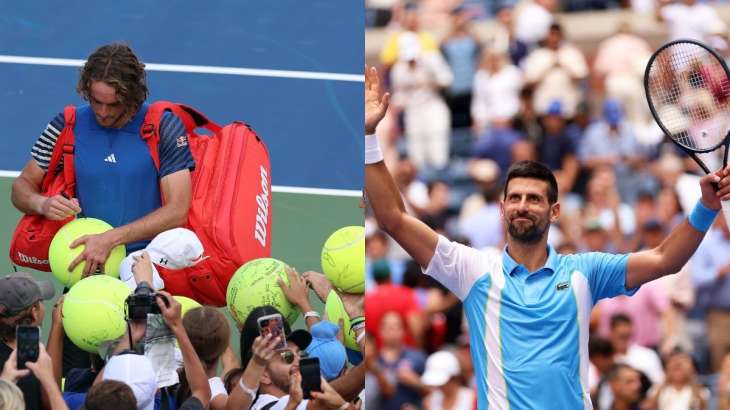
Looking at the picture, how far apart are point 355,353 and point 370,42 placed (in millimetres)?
7783

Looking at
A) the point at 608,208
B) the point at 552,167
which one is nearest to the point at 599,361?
the point at 608,208

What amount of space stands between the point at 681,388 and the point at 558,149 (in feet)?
9.32

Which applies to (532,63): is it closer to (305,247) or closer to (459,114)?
A: (459,114)

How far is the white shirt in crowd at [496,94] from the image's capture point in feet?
34.9

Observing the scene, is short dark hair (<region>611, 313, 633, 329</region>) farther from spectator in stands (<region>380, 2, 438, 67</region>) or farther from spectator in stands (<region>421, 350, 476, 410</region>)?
spectator in stands (<region>380, 2, 438, 67</region>)

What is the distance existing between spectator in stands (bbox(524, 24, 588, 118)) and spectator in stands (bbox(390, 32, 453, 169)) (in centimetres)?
76

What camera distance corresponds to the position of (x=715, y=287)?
8.59 meters

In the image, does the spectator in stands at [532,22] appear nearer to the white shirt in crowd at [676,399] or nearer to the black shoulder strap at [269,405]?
the white shirt in crowd at [676,399]

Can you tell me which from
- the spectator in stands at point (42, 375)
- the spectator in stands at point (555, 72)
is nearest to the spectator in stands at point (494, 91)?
the spectator in stands at point (555, 72)

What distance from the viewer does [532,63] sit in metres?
10.8

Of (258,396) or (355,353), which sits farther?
(355,353)

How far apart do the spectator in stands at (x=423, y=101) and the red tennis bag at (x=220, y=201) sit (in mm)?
5443

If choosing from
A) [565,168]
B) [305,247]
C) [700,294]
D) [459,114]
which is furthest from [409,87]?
[305,247]

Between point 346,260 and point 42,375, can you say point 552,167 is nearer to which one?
point 346,260
